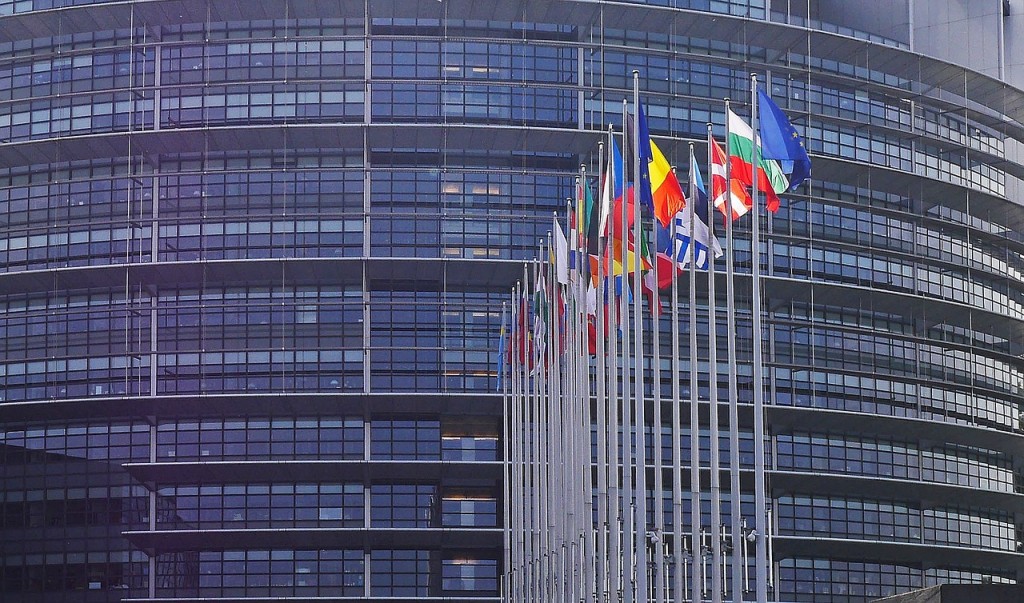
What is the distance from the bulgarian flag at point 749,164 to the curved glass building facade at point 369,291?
35327 mm

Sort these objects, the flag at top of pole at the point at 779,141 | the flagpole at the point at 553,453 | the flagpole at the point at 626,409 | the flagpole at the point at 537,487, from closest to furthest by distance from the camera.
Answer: the flag at top of pole at the point at 779,141 → the flagpole at the point at 626,409 → the flagpole at the point at 553,453 → the flagpole at the point at 537,487

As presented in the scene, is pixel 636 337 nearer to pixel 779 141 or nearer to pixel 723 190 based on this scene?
pixel 723 190

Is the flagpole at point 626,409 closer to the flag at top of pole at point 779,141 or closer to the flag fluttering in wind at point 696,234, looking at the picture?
Result: the flag fluttering in wind at point 696,234

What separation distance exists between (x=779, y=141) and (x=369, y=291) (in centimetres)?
3983

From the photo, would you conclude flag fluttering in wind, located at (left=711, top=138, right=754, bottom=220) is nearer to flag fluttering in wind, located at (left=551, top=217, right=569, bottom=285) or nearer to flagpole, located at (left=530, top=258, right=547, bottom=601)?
flag fluttering in wind, located at (left=551, top=217, right=569, bottom=285)

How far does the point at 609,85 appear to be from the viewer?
253 ft

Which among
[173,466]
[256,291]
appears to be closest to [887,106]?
[256,291]

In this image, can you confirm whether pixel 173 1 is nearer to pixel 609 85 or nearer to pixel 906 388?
pixel 609 85

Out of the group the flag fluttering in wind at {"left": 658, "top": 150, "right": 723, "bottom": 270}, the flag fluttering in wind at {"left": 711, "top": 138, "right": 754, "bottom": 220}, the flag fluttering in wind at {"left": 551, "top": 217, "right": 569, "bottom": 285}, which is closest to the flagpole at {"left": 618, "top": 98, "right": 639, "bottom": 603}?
the flag fluttering in wind at {"left": 658, "top": 150, "right": 723, "bottom": 270}

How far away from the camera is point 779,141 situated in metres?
37.0

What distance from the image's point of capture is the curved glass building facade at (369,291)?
73.2m

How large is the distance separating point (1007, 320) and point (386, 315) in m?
29.8

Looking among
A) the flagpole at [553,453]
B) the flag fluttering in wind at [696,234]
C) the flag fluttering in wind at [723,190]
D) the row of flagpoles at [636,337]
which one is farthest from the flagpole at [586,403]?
the flag fluttering in wind at [723,190]

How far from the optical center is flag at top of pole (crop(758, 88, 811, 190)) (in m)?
36.9
